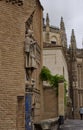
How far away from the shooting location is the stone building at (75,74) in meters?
100

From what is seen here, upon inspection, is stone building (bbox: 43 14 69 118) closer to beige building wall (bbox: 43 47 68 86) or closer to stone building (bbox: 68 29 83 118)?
beige building wall (bbox: 43 47 68 86)

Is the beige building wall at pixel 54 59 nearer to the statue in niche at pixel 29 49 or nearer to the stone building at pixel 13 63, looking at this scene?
the statue in niche at pixel 29 49

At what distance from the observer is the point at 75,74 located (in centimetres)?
10212

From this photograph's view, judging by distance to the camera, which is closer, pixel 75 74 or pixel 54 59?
pixel 54 59

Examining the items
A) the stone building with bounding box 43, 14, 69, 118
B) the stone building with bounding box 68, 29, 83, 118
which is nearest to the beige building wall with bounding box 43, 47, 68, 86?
the stone building with bounding box 43, 14, 69, 118

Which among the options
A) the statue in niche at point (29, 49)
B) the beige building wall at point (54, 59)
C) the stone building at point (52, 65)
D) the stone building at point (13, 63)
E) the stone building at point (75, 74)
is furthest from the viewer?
the stone building at point (75, 74)

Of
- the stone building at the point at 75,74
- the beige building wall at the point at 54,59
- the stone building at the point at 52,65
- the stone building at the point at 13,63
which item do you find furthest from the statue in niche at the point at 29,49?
the stone building at the point at 75,74

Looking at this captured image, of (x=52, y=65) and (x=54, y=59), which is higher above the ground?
(x=54, y=59)

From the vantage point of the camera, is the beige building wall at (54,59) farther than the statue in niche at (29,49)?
Yes

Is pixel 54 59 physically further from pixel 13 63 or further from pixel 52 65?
pixel 13 63

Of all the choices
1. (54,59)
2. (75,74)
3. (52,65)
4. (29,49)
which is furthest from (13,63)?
(75,74)

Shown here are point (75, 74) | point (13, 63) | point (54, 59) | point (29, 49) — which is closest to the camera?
point (13, 63)

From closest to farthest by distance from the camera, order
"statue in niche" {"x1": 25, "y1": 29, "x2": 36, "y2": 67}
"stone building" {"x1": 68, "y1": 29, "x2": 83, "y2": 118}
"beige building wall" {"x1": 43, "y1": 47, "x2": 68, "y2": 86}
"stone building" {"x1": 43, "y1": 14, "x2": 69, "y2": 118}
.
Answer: "statue in niche" {"x1": 25, "y1": 29, "x2": 36, "y2": 67}, "stone building" {"x1": 43, "y1": 14, "x2": 69, "y2": 118}, "beige building wall" {"x1": 43, "y1": 47, "x2": 68, "y2": 86}, "stone building" {"x1": 68, "y1": 29, "x2": 83, "y2": 118}

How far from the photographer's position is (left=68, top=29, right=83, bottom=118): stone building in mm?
100312
